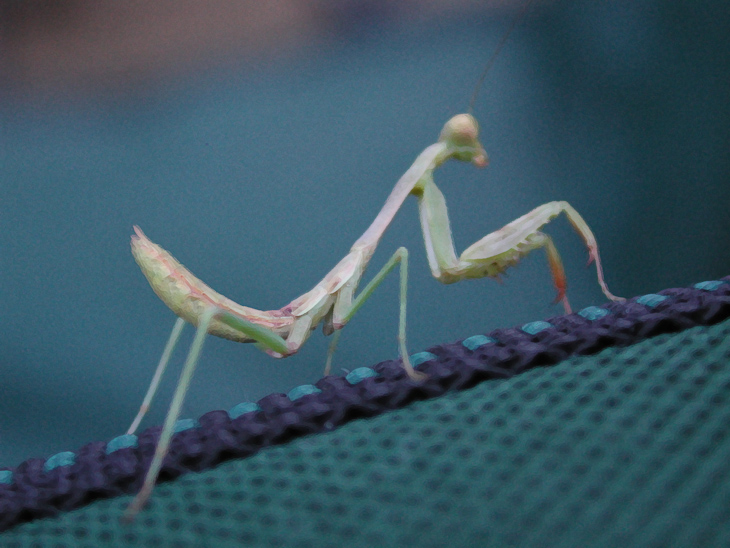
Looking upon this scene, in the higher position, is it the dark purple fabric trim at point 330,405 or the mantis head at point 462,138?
the mantis head at point 462,138

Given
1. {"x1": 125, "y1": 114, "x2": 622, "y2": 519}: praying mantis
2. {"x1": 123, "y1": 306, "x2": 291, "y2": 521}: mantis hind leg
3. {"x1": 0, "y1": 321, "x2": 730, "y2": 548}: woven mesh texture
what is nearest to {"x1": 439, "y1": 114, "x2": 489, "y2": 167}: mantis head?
{"x1": 125, "y1": 114, "x2": 622, "y2": 519}: praying mantis

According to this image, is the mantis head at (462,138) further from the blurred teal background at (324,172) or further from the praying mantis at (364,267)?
the blurred teal background at (324,172)

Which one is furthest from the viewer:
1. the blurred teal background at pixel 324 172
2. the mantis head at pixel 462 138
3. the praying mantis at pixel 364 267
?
the blurred teal background at pixel 324 172

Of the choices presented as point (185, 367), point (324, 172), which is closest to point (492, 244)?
point (185, 367)

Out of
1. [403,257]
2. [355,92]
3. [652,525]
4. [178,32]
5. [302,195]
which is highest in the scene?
[178,32]

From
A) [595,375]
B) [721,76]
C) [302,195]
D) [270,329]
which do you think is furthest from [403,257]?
[721,76]

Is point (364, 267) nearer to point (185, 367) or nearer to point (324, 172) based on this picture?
point (185, 367)

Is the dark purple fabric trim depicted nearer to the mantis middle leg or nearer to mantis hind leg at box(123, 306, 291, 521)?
mantis hind leg at box(123, 306, 291, 521)

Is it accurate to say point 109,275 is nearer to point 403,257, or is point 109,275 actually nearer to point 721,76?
point 403,257

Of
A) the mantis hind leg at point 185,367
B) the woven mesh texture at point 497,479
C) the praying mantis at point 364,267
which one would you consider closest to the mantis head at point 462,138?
the praying mantis at point 364,267
